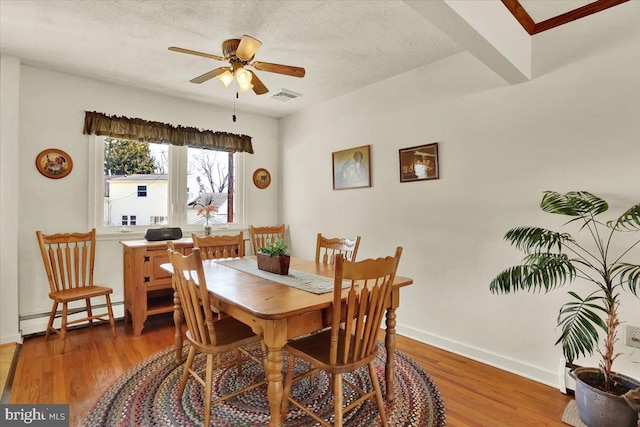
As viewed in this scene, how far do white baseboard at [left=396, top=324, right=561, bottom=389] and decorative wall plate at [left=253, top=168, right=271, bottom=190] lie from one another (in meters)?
2.57

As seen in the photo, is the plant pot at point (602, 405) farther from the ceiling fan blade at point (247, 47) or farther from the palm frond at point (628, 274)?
the ceiling fan blade at point (247, 47)

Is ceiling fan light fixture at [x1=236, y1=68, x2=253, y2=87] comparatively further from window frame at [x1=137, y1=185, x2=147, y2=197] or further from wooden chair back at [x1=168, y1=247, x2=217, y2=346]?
window frame at [x1=137, y1=185, x2=147, y2=197]

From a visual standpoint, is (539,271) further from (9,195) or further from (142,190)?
(9,195)

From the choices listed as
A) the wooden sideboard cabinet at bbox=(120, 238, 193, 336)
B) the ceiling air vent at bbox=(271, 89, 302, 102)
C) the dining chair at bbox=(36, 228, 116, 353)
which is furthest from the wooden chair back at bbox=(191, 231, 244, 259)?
the ceiling air vent at bbox=(271, 89, 302, 102)

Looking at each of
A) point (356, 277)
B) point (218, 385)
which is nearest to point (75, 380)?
point (218, 385)

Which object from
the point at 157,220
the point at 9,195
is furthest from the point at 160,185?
the point at 9,195

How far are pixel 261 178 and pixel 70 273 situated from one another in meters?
2.38

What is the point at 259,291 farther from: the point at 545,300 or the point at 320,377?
the point at 545,300

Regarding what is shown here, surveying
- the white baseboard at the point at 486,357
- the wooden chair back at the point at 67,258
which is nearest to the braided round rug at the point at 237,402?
the white baseboard at the point at 486,357

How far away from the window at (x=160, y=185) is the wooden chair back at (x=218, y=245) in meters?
1.22

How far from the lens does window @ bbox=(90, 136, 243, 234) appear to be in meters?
3.47

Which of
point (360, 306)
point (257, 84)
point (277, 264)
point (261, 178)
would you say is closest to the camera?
point (360, 306)

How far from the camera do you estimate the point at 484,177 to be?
2590 mm

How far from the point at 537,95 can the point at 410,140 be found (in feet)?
3.41
